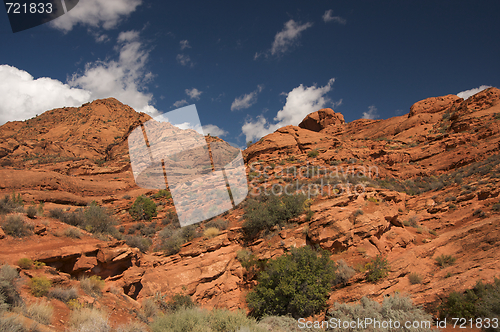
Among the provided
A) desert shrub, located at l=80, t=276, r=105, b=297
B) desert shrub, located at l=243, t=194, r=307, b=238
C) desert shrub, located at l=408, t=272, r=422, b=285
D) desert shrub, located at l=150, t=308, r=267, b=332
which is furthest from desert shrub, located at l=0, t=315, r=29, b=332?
desert shrub, located at l=408, t=272, r=422, b=285

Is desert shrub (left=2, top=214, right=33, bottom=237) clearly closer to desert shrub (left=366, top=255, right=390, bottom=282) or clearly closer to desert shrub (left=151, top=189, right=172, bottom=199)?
desert shrub (left=366, top=255, right=390, bottom=282)

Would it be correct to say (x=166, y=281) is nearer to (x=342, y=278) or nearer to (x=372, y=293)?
(x=342, y=278)

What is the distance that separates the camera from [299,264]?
26.0 feet

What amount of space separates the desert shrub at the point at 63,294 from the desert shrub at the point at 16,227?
256cm

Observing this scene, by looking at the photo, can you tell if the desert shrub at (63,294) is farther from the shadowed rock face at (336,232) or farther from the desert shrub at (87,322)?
the desert shrub at (87,322)

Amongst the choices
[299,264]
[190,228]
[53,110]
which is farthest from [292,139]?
[53,110]

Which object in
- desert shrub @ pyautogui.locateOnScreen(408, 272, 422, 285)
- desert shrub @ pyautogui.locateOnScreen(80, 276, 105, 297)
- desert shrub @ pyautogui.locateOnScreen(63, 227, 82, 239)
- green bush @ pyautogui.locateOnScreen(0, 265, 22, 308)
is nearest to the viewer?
green bush @ pyautogui.locateOnScreen(0, 265, 22, 308)

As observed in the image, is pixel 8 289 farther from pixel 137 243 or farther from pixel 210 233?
pixel 210 233

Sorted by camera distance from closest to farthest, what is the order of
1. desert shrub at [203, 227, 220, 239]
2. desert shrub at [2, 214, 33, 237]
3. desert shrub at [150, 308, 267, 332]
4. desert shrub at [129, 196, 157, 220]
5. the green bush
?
the green bush → desert shrub at [150, 308, 267, 332] → desert shrub at [2, 214, 33, 237] → desert shrub at [203, 227, 220, 239] → desert shrub at [129, 196, 157, 220]

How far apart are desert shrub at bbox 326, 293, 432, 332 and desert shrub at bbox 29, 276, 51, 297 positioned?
21.4ft

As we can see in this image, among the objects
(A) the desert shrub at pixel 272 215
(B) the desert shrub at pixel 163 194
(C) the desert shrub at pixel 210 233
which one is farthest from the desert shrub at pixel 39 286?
(B) the desert shrub at pixel 163 194

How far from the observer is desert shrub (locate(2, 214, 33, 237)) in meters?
6.32

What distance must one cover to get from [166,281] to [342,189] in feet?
29.5

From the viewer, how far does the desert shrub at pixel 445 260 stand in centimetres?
706
